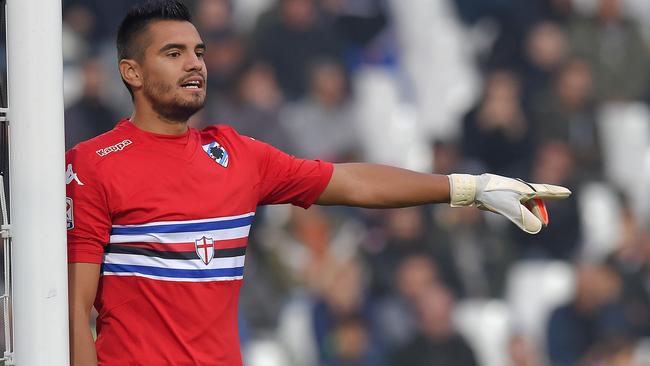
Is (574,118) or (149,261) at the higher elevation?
(574,118)

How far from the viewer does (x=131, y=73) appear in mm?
3691

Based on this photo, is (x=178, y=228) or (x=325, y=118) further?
(x=325, y=118)

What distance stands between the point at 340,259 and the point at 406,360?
805mm

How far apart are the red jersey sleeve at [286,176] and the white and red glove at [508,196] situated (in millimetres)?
418

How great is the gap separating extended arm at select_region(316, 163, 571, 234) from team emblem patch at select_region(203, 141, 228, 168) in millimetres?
356

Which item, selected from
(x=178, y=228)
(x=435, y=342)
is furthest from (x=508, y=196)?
(x=435, y=342)

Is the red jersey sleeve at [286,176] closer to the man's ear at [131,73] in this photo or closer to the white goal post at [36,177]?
the man's ear at [131,73]

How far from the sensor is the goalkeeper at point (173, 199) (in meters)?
3.44

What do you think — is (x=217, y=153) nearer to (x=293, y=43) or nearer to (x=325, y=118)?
(x=325, y=118)

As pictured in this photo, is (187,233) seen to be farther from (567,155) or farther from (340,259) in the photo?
(567,155)

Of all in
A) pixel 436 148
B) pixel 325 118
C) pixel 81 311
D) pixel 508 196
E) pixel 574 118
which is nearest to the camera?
pixel 81 311

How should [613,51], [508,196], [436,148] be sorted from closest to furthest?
1. [508,196]
2. [436,148]
3. [613,51]

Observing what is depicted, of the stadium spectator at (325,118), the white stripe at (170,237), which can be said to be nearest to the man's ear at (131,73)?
the white stripe at (170,237)

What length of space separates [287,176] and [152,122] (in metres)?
0.46
